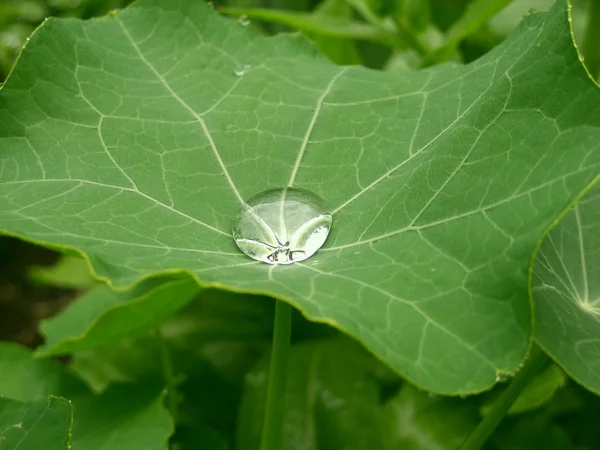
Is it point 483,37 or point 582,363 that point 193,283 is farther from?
point 483,37

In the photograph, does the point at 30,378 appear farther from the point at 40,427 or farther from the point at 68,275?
the point at 68,275

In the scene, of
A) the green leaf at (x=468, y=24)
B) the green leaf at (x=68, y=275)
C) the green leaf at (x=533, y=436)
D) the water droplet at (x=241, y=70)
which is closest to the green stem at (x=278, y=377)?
the water droplet at (x=241, y=70)

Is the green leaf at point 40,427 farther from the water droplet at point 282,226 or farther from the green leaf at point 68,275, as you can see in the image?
the green leaf at point 68,275

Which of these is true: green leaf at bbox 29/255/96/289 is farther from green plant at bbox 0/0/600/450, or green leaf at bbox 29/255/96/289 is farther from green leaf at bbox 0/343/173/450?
green leaf at bbox 0/343/173/450

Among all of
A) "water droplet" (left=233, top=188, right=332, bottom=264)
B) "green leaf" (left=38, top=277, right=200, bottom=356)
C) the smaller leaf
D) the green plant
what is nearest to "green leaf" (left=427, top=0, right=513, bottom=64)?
the green plant

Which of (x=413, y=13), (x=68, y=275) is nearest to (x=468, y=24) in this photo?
(x=413, y=13)

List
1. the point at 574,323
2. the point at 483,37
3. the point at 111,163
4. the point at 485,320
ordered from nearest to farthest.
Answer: the point at 485,320
the point at 574,323
the point at 111,163
the point at 483,37

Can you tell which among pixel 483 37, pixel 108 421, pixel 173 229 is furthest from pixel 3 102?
pixel 483 37
